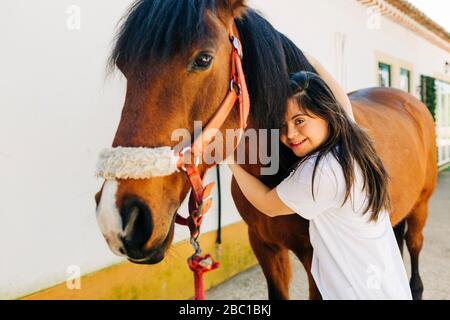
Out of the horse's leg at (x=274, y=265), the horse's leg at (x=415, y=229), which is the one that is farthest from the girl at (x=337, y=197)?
the horse's leg at (x=415, y=229)

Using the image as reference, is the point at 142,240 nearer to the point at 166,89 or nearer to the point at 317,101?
the point at 166,89

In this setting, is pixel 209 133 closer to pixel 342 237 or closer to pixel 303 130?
pixel 303 130

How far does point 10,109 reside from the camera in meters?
1.80

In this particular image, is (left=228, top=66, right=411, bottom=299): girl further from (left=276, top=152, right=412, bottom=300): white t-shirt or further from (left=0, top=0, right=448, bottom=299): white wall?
(left=0, top=0, right=448, bottom=299): white wall

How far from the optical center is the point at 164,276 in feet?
8.32

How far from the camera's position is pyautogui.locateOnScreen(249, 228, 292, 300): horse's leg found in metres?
1.92

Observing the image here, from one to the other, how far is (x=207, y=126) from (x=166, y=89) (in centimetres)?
18

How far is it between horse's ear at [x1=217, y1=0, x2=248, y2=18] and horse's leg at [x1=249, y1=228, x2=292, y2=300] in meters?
1.18

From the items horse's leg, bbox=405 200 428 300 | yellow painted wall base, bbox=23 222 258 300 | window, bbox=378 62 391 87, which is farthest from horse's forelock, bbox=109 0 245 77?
window, bbox=378 62 391 87

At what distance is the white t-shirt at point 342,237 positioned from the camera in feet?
3.92

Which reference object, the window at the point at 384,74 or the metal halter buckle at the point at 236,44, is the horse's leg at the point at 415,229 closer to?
the metal halter buckle at the point at 236,44

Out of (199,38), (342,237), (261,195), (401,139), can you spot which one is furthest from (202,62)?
(401,139)

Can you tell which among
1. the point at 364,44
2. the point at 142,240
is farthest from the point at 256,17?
the point at 364,44

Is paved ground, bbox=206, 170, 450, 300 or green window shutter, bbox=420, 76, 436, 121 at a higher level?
green window shutter, bbox=420, 76, 436, 121
